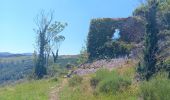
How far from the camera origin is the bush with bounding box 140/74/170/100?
17644 millimetres

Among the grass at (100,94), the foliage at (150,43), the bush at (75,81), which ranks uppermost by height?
the foliage at (150,43)

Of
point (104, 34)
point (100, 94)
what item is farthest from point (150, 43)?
point (104, 34)

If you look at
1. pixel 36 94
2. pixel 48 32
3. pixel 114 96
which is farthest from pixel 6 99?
pixel 48 32

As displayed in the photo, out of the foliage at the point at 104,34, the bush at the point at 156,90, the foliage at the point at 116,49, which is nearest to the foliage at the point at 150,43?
the bush at the point at 156,90

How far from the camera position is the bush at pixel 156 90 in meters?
17.6

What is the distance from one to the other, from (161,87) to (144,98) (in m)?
1.15

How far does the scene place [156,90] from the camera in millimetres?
18125

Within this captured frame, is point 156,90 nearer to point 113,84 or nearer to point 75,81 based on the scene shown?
point 113,84

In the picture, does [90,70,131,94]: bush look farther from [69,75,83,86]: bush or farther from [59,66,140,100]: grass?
[69,75,83,86]: bush

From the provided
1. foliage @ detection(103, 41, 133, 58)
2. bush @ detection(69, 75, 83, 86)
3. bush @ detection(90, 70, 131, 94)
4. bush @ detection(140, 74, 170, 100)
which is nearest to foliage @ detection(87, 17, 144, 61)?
foliage @ detection(103, 41, 133, 58)

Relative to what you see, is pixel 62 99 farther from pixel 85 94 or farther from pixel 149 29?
pixel 149 29

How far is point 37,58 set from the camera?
59469 millimetres

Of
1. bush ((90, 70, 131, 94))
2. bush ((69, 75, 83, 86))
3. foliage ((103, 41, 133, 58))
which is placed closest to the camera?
bush ((90, 70, 131, 94))

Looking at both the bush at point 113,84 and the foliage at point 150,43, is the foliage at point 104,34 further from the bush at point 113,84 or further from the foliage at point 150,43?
the bush at point 113,84
